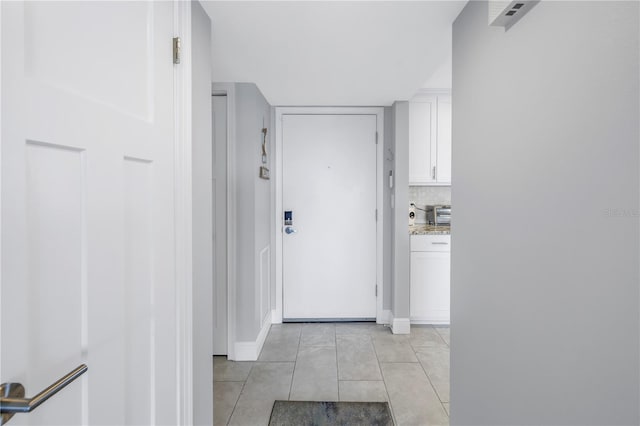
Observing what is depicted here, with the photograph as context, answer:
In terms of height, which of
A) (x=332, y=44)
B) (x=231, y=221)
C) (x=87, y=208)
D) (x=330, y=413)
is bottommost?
(x=330, y=413)

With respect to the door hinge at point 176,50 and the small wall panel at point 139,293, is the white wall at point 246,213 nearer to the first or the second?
the door hinge at point 176,50

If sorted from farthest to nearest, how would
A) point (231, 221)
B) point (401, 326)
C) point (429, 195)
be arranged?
point (429, 195) < point (401, 326) < point (231, 221)

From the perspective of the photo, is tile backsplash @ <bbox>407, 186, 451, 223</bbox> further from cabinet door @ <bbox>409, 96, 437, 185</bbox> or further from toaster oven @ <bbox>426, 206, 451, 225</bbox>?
cabinet door @ <bbox>409, 96, 437, 185</bbox>

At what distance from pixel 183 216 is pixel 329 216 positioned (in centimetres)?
235

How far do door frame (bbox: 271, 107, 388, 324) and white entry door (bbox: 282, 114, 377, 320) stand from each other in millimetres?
43

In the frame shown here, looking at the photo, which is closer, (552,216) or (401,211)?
(552,216)

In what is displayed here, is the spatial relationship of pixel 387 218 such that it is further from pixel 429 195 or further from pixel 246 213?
pixel 246 213

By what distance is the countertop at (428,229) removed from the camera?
341 cm

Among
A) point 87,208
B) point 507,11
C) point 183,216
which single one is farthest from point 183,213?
point 507,11

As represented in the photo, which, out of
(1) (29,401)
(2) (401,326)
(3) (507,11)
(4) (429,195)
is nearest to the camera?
(1) (29,401)

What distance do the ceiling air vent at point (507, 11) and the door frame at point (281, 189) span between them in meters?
2.32

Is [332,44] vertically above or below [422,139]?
above

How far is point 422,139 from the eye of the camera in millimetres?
3545

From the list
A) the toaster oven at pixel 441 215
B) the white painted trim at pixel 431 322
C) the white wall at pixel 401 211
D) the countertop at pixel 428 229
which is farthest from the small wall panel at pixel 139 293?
the toaster oven at pixel 441 215
